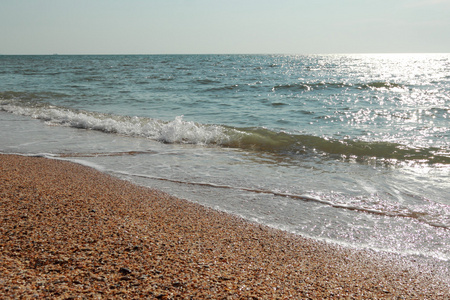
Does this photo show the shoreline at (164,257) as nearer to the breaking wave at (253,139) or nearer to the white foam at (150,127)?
the breaking wave at (253,139)

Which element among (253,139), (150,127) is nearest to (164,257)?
(253,139)

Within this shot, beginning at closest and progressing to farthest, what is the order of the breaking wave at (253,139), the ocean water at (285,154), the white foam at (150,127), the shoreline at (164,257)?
the shoreline at (164,257)
the ocean water at (285,154)
the breaking wave at (253,139)
the white foam at (150,127)

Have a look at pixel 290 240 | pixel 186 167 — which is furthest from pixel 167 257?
pixel 186 167

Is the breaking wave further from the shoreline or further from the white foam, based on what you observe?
the shoreline

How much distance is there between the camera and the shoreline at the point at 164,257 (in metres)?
2.15

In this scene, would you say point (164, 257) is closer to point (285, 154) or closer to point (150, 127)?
point (285, 154)

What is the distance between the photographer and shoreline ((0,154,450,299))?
215 cm

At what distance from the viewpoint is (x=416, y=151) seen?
7188 millimetres

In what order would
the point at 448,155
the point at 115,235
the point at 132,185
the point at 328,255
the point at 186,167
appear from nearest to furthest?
the point at 115,235 → the point at 328,255 → the point at 132,185 → the point at 186,167 → the point at 448,155

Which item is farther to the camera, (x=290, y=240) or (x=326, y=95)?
(x=326, y=95)

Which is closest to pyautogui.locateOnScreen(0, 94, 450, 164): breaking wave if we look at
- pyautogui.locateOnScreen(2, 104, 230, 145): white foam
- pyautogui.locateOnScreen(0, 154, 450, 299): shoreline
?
pyautogui.locateOnScreen(2, 104, 230, 145): white foam

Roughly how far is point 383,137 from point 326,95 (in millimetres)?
8708

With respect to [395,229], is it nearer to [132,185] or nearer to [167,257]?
[167,257]

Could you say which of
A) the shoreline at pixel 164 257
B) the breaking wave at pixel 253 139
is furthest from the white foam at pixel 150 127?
the shoreline at pixel 164 257
